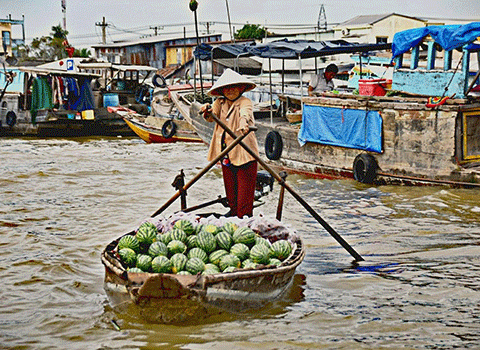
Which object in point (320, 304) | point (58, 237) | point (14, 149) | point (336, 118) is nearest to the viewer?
point (320, 304)

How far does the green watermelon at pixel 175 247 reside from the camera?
4504mm

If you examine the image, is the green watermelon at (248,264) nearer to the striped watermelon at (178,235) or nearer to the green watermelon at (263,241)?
the green watermelon at (263,241)

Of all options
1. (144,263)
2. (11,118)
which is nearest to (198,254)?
(144,263)

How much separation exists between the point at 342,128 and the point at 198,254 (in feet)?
21.4

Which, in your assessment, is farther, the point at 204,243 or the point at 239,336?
the point at 204,243

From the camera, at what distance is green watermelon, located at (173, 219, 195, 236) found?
4.85 metres

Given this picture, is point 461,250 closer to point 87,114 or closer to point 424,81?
point 424,81

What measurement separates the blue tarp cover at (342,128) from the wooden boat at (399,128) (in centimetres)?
2

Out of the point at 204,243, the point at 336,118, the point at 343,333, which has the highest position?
the point at 336,118

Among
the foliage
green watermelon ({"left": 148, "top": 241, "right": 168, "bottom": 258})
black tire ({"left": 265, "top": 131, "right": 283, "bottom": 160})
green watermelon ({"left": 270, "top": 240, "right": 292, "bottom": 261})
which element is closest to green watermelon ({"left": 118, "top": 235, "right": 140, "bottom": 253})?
green watermelon ({"left": 148, "top": 241, "right": 168, "bottom": 258})

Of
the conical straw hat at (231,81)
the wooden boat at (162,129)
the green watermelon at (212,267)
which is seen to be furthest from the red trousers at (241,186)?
the wooden boat at (162,129)

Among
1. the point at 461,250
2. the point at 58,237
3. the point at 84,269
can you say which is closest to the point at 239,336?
the point at 84,269

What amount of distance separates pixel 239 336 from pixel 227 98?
8.06ft

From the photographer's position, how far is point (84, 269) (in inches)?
241
